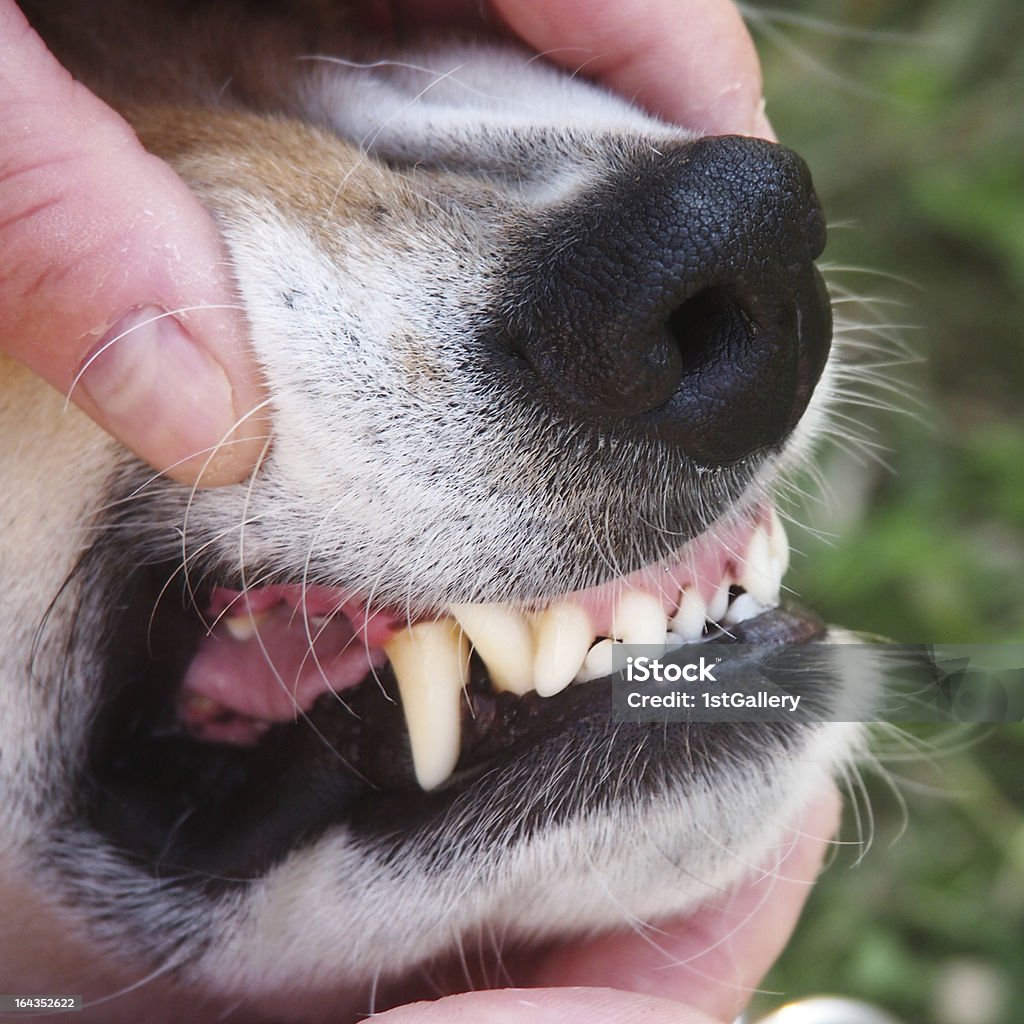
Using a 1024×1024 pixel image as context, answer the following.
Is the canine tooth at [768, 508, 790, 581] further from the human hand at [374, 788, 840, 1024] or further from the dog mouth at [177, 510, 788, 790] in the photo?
the human hand at [374, 788, 840, 1024]

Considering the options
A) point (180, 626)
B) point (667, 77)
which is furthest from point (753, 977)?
point (667, 77)

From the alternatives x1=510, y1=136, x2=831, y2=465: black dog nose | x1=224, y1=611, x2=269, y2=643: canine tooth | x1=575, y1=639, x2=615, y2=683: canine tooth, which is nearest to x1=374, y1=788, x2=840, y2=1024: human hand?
x1=575, y1=639, x2=615, y2=683: canine tooth

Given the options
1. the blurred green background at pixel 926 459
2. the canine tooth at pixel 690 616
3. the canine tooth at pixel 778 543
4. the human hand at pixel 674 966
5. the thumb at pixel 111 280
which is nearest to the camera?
the thumb at pixel 111 280

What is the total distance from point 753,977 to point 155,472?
116 centimetres

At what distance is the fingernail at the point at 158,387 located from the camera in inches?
48.0

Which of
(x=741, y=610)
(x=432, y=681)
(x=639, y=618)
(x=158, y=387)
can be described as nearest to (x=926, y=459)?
(x=741, y=610)

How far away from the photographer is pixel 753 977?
1868mm

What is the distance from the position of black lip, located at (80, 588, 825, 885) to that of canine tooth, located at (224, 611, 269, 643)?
45 mm

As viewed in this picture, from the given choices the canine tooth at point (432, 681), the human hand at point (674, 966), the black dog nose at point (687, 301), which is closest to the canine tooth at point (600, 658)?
the canine tooth at point (432, 681)

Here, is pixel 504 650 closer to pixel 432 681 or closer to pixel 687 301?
pixel 432 681

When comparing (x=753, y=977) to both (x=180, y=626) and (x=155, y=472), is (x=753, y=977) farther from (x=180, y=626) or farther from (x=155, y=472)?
(x=155, y=472)

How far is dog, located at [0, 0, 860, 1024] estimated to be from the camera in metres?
1.26

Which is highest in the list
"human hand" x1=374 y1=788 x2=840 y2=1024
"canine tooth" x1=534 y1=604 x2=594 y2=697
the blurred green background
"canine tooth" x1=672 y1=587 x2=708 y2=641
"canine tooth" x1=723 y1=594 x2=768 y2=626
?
"canine tooth" x1=534 y1=604 x2=594 y2=697

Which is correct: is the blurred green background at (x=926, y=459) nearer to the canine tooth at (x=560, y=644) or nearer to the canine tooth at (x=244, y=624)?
the canine tooth at (x=560, y=644)
